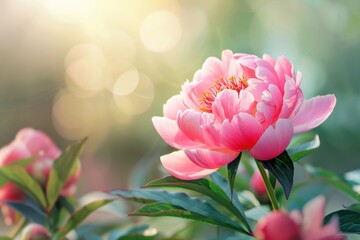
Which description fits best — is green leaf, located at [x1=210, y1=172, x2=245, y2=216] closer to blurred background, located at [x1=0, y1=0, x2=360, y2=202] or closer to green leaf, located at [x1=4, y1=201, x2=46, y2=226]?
green leaf, located at [x1=4, y1=201, x2=46, y2=226]

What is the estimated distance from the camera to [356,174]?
28.4 inches

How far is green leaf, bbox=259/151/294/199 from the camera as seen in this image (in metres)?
0.49

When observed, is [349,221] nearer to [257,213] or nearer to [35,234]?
[257,213]

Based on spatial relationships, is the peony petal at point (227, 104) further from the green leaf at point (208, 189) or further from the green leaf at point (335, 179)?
the green leaf at point (335, 179)

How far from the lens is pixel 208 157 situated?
1.65 feet

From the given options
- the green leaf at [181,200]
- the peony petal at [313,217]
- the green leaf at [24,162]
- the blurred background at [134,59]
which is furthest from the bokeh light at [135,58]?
the peony petal at [313,217]

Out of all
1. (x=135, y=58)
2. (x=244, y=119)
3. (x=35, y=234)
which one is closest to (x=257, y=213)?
(x=244, y=119)

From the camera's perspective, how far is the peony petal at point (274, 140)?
0.49 metres

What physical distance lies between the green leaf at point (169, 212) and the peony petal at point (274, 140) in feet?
0.27

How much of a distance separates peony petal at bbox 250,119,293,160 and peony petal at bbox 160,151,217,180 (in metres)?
0.05

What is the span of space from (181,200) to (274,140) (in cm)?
12

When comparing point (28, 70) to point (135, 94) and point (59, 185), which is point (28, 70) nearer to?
point (135, 94)

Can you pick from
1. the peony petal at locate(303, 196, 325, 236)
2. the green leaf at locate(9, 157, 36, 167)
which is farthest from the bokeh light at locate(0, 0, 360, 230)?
the peony petal at locate(303, 196, 325, 236)

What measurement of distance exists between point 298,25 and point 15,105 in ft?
10.0
